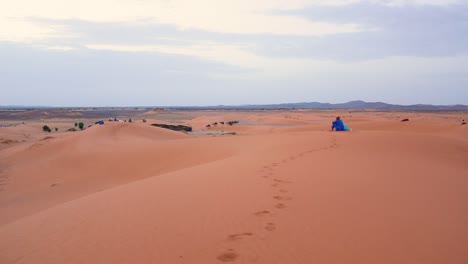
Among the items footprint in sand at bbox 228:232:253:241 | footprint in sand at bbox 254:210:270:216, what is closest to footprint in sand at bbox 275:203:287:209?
footprint in sand at bbox 254:210:270:216

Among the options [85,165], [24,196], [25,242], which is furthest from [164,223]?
[85,165]

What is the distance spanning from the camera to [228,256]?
362 centimetres

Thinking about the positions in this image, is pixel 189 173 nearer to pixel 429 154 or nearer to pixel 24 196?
pixel 24 196

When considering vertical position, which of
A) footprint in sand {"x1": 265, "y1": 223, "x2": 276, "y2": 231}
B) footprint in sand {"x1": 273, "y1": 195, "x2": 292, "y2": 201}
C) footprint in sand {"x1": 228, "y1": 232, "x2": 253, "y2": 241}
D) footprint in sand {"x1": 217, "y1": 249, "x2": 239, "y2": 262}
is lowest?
footprint in sand {"x1": 217, "y1": 249, "x2": 239, "y2": 262}

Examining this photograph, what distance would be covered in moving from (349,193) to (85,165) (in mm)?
11060

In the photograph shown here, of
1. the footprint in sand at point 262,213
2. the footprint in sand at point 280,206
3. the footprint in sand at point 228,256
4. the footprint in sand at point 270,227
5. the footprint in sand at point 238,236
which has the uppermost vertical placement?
the footprint in sand at point 280,206

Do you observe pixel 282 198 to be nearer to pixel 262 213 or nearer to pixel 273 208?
pixel 273 208

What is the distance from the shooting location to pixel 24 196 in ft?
35.1

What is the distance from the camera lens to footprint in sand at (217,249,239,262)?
3.56 metres

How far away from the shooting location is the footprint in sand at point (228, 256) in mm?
3561

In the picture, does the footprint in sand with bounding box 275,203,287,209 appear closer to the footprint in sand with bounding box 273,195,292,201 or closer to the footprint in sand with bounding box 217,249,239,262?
the footprint in sand with bounding box 273,195,292,201

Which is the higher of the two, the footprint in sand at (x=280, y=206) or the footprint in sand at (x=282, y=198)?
the footprint in sand at (x=282, y=198)

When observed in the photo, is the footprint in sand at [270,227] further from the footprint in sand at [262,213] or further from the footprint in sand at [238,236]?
the footprint in sand at [262,213]

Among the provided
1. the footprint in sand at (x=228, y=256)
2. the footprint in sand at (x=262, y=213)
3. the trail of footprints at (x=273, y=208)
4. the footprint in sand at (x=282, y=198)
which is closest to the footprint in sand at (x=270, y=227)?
the trail of footprints at (x=273, y=208)
